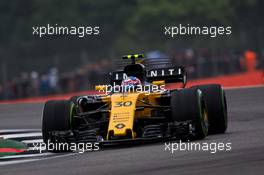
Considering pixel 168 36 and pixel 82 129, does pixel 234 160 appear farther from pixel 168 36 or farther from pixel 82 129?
pixel 168 36

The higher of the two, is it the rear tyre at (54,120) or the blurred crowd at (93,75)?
the blurred crowd at (93,75)

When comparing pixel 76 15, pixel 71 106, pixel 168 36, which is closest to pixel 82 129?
pixel 71 106

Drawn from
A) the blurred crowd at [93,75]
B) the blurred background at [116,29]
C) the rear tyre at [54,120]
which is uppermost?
the blurred background at [116,29]

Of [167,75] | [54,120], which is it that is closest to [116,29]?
[167,75]

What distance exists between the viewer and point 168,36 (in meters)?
56.8

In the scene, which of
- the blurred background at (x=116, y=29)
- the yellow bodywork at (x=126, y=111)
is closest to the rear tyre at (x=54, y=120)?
the yellow bodywork at (x=126, y=111)

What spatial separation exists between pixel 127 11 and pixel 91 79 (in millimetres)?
27027

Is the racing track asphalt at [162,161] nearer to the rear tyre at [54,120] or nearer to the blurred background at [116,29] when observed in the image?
the rear tyre at [54,120]

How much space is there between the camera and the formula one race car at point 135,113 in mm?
13938

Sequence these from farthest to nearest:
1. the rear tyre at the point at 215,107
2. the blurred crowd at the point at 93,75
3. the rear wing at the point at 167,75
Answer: the blurred crowd at the point at 93,75
the rear wing at the point at 167,75
the rear tyre at the point at 215,107

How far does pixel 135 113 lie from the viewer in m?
14.7

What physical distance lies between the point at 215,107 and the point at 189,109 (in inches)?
58.7

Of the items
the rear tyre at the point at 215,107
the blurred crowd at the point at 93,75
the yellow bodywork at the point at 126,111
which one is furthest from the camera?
the blurred crowd at the point at 93,75

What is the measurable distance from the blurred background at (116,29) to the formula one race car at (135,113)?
26289 millimetres
